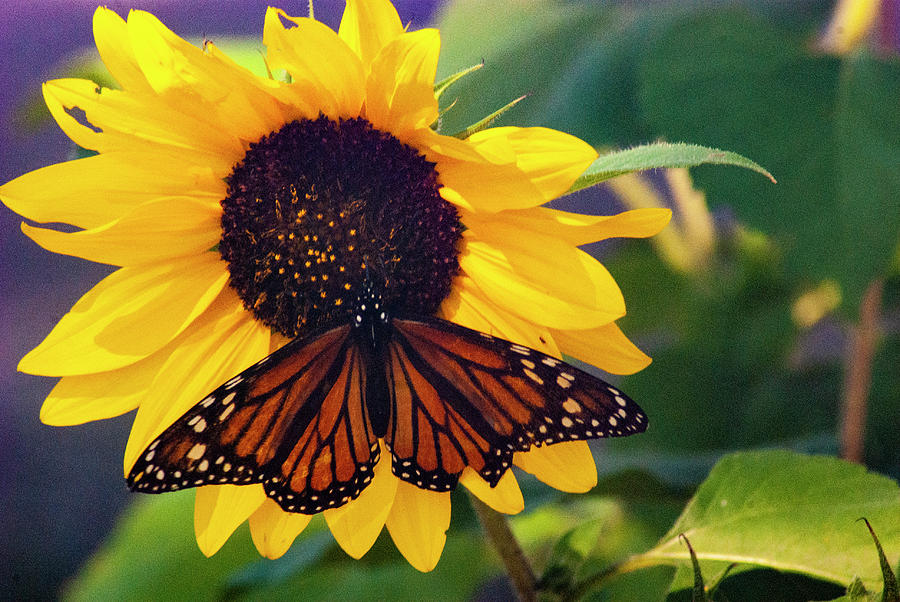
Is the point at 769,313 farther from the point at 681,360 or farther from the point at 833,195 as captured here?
the point at 833,195

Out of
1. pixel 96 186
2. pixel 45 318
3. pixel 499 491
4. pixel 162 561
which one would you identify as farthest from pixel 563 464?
pixel 45 318

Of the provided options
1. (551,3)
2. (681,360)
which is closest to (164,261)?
(551,3)

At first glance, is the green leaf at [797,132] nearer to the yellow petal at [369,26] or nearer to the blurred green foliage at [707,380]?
the blurred green foliage at [707,380]

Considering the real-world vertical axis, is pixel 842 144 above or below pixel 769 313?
above

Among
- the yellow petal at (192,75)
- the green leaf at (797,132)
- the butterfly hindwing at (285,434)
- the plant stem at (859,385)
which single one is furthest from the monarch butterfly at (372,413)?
the plant stem at (859,385)

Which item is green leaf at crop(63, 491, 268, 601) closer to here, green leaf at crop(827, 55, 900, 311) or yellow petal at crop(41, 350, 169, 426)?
yellow petal at crop(41, 350, 169, 426)

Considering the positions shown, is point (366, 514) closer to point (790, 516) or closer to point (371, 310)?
point (371, 310)
